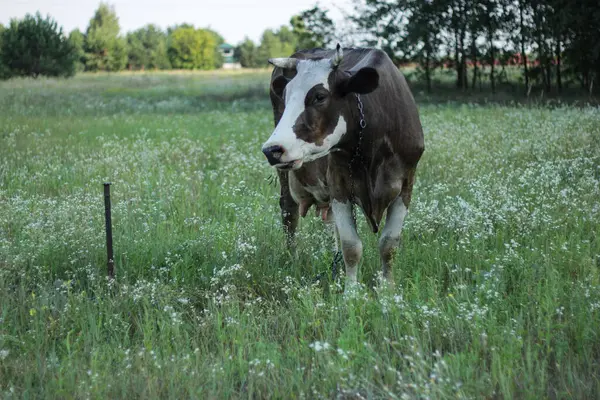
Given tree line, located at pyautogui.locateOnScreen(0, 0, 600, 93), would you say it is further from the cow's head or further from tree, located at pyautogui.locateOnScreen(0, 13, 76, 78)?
tree, located at pyautogui.locateOnScreen(0, 13, 76, 78)

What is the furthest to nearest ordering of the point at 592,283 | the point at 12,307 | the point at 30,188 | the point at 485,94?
the point at 485,94 < the point at 30,188 < the point at 12,307 < the point at 592,283

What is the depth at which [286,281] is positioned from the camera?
193 inches

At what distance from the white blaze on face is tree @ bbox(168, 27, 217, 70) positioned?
106m

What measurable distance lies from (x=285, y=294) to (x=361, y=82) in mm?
1765

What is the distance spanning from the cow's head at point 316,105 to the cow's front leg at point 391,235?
0.91m

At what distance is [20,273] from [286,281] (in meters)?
2.14

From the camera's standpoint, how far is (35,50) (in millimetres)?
51000

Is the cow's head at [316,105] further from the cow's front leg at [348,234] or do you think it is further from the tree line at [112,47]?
the tree line at [112,47]

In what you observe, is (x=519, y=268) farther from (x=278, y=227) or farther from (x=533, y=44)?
(x=533, y=44)

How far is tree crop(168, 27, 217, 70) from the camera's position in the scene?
10731 cm

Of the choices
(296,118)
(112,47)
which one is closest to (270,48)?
(112,47)

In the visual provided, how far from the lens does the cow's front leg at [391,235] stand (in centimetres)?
493

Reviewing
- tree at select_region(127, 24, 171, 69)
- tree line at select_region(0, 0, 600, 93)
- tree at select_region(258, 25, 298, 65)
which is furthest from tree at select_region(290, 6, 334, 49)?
tree at select_region(258, 25, 298, 65)

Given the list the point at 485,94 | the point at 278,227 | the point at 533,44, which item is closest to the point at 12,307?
the point at 278,227
